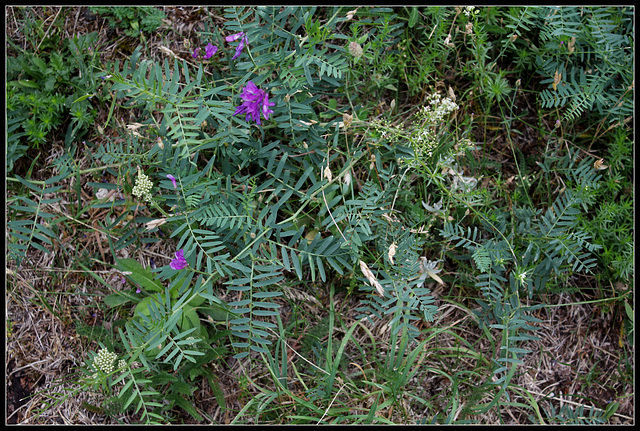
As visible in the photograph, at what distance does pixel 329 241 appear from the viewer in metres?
2.20

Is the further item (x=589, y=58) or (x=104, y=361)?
(x=589, y=58)

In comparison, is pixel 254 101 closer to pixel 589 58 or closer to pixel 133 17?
pixel 133 17

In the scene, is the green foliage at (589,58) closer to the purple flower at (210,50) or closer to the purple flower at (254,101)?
the purple flower at (254,101)

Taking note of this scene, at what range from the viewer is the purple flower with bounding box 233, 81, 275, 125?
2.14 m

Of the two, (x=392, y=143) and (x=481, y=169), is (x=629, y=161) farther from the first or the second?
(x=392, y=143)

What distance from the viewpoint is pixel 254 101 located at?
7.06 ft

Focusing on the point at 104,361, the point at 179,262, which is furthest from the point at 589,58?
the point at 104,361

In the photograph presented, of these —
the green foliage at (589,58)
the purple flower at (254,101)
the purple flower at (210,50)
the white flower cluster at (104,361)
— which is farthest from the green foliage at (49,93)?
the green foliage at (589,58)

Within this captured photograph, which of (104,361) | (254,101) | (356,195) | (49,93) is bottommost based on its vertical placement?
(104,361)

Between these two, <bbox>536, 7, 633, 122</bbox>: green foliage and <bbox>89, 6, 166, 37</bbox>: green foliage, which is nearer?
<bbox>536, 7, 633, 122</bbox>: green foliage

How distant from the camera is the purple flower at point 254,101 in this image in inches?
84.1

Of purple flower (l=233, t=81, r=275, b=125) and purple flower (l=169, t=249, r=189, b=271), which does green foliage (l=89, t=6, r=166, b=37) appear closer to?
purple flower (l=233, t=81, r=275, b=125)

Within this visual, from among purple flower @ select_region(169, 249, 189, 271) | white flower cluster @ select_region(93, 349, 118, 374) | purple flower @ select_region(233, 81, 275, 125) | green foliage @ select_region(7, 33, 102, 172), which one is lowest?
white flower cluster @ select_region(93, 349, 118, 374)

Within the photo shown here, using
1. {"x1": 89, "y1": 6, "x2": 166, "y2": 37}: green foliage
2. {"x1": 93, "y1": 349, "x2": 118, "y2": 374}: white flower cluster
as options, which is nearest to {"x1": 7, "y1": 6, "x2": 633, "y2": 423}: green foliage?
{"x1": 89, "y1": 6, "x2": 166, "y2": 37}: green foliage
